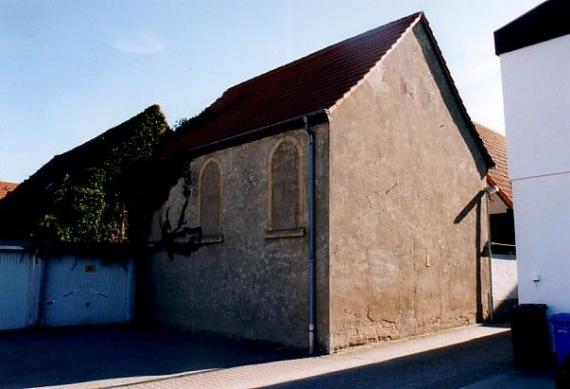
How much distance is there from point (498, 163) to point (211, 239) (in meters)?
13.2

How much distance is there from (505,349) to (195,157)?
9993mm

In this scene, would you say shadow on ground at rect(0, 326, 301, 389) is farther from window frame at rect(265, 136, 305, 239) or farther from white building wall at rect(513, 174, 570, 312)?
white building wall at rect(513, 174, 570, 312)

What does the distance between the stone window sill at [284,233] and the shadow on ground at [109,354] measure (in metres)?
2.69

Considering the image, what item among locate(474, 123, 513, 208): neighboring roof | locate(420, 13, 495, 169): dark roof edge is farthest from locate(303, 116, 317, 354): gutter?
locate(474, 123, 513, 208): neighboring roof

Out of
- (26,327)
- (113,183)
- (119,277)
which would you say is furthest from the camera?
(113,183)

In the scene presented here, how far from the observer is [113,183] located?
18297 mm

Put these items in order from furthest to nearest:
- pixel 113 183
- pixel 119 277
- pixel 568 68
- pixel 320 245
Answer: pixel 113 183
pixel 119 277
pixel 320 245
pixel 568 68

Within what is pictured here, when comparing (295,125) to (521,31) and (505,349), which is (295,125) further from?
(505,349)

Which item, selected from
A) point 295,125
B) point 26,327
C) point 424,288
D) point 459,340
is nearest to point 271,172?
point 295,125

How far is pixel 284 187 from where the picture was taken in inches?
486

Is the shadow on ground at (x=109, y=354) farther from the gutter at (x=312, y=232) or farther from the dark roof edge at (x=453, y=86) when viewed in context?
the dark roof edge at (x=453, y=86)

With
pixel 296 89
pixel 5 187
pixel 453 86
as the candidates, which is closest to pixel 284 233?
pixel 296 89

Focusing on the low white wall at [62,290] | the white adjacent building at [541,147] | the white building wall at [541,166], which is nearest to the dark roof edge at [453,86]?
the white adjacent building at [541,147]

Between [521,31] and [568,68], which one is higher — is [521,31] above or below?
above
